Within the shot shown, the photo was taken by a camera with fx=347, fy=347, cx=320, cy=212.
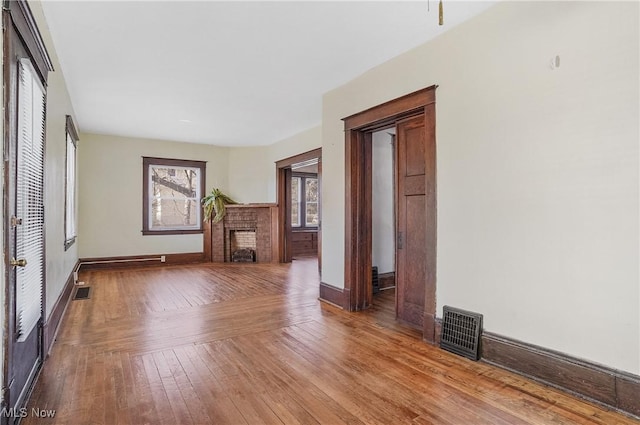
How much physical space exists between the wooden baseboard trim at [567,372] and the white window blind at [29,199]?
309 centimetres

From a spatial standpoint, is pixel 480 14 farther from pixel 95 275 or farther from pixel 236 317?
pixel 95 275

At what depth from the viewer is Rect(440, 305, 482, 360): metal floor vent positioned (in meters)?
2.67

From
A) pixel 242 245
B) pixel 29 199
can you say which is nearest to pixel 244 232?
pixel 242 245

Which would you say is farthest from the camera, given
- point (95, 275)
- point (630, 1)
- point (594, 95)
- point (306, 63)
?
point (95, 275)

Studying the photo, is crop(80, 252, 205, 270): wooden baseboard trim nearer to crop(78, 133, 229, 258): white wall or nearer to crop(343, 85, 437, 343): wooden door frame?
crop(78, 133, 229, 258): white wall

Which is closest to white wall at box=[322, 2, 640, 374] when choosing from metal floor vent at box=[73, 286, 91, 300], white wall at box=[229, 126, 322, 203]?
metal floor vent at box=[73, 286, 91, 300]

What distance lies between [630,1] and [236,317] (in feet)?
13.0

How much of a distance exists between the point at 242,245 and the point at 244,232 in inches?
12.0

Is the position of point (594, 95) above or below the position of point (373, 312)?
above

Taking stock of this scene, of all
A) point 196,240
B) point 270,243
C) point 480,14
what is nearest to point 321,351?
point 480,14

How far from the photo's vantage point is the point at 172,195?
7609mm

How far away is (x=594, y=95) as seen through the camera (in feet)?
6.87

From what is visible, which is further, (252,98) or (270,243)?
(270,243)

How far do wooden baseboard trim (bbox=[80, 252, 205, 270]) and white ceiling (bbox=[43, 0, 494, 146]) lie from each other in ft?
9.85
